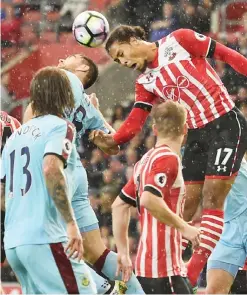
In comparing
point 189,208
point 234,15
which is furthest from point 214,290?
point 234,15

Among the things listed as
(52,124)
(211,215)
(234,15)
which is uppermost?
(234,15)

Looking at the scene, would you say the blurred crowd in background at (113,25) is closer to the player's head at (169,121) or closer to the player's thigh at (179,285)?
the player's head at (169,121)

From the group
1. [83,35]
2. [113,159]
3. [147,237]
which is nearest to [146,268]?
[147,237]

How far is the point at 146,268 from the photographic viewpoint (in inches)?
274

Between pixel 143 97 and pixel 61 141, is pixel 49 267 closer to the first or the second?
pixel 61 141

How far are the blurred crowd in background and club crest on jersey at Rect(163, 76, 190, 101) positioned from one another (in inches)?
171

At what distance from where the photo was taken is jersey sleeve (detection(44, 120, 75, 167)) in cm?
635

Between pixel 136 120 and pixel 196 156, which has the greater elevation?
pixel 136 120

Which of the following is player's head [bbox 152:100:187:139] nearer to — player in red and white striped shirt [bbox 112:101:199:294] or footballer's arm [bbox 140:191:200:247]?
player in red and white striped shirt [bbox 112:101:199:294]

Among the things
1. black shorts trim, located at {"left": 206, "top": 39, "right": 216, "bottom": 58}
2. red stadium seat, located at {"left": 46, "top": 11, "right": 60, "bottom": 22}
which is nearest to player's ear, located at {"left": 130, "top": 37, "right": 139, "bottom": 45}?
black shorts trim, located at {"left": 206, "top": 39, "right": 216, "bottom": 58}

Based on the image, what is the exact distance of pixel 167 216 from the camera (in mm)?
6801

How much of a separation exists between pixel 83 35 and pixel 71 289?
362 cm

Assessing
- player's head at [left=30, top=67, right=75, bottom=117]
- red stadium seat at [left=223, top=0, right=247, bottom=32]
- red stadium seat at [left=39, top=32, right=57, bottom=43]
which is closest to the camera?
player's head at [left=30, top=67, right=75, bottom=117]

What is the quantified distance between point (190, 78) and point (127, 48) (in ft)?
1.78
